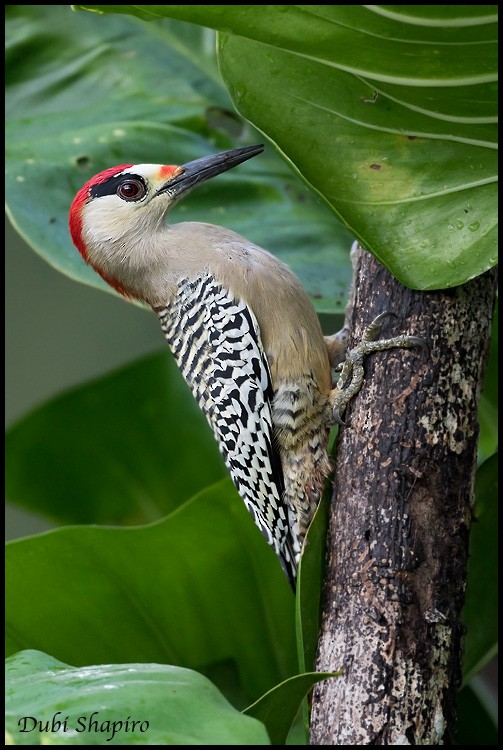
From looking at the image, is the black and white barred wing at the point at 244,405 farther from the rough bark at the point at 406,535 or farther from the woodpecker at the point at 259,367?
the rough bark at the point at 406,535

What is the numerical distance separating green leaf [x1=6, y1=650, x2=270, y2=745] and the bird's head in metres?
1.05

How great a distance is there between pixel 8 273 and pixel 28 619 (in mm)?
2272

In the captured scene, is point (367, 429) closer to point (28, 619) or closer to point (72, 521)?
point (28, 619)

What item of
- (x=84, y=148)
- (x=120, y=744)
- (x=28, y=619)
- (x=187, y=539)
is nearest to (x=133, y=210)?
(x=84, y=148)

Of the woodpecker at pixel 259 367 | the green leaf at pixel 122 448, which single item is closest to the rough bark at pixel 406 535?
the woodpecker at pixel 259 367

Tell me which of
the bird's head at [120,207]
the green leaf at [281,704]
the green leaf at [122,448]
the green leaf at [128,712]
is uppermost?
the bird's head at [120,207]

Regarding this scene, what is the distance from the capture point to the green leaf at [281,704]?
3.33 ft

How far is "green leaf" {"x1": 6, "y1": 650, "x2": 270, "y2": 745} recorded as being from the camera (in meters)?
0.82

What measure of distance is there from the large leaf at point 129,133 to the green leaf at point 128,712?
1.02 meters

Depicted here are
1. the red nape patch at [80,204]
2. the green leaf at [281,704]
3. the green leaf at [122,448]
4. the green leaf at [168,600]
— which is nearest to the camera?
the green leaf at [281,704]

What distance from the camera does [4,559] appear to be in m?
1.51

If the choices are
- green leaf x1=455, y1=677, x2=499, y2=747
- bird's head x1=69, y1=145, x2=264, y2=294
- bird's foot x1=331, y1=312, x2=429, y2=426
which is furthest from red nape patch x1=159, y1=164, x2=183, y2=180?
green leaf x1=455, y1=677, x2=499, y2=747

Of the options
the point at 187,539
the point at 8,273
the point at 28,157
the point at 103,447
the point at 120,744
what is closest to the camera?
the point at 120,744

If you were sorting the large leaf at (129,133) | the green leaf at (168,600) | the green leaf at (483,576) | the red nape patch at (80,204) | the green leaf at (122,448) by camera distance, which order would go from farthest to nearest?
the green leaf at (122,448)
the large leaf at (129,133)
the red nape patch at (80,204)
the green leaf at (168,600)
the green leaf at (483,576)
